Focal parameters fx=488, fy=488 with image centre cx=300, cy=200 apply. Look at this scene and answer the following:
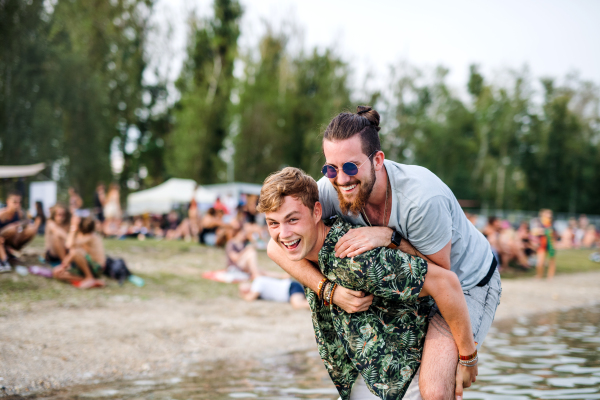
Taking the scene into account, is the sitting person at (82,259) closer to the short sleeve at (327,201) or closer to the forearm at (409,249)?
the short sleeve at (327,201)

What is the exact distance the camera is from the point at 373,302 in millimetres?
2908

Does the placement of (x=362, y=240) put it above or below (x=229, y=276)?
above

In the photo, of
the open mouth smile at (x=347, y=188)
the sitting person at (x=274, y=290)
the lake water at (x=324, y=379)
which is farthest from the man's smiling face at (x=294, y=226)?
the sitting person at (x=274, y=290)

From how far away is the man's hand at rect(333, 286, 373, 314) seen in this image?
279 centimetres

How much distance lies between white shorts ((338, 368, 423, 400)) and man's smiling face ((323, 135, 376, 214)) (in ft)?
3.66

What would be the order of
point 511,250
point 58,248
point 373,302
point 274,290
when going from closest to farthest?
point 373,302
point 274,290
point 58,248
point 511,250

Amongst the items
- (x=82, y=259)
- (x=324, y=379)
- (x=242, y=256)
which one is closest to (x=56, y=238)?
(x=82, y=259)

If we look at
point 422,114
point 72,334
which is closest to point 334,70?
point 422,114

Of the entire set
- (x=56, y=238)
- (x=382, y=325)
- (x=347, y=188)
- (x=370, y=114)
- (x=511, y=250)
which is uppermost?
(x=370, y=114)

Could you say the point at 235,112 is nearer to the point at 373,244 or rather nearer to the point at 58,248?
the point at 58,248

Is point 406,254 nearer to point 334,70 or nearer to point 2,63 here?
point 2,63

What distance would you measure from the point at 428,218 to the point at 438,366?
91cm

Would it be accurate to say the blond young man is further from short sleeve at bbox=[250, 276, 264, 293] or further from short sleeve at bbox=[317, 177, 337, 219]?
short sleeve at bbox=[250, 276, 264, 293]

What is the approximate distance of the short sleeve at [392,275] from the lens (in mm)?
2668
